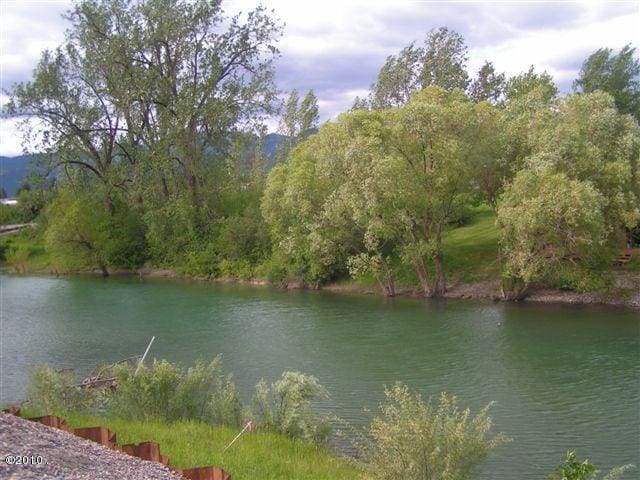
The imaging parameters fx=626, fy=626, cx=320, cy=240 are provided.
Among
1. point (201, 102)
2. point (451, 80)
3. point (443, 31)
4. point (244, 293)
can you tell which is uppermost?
point (443, 31)

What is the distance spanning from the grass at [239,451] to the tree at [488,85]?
6349 cm

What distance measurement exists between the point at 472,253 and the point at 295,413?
3260 centimetres

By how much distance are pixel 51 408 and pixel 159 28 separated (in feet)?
151

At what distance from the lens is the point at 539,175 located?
33.3m

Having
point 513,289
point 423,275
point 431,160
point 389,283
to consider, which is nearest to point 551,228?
point 513,289

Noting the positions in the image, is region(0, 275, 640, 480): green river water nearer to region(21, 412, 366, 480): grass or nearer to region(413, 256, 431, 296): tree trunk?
region(413, 256, 431, 296): tree trunk

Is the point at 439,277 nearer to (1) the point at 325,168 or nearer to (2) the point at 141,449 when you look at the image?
(1) the point at 325,168

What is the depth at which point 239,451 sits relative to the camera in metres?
11.5

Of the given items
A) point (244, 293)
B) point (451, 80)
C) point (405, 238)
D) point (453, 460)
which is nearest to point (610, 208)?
point (405, 238)

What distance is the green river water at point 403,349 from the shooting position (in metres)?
16.4

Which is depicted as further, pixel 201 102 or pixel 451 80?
pixel 451 80

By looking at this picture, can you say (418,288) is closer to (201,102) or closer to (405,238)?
(405,238)

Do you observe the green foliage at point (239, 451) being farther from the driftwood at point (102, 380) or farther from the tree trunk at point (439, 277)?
the tree trunk at point (439, 277)

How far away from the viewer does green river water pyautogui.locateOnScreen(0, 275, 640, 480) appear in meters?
16.4
